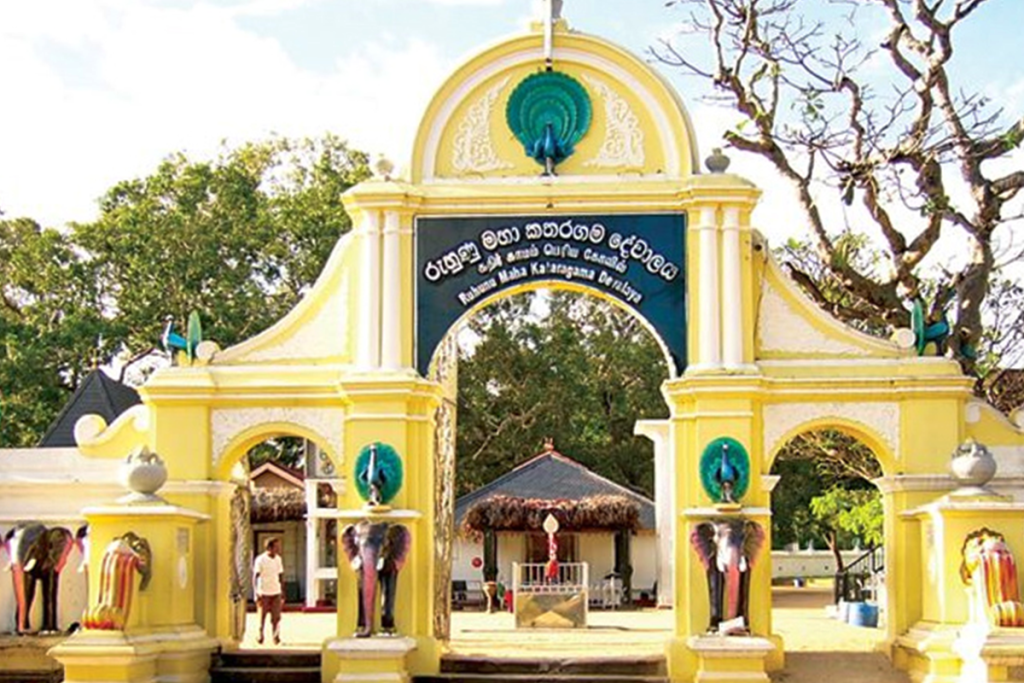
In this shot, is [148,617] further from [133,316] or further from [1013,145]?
[133,316]

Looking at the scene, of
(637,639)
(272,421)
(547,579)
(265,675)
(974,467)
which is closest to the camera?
(974,467)

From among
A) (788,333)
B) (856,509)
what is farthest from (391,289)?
(856,509)

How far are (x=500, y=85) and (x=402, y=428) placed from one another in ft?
12.0

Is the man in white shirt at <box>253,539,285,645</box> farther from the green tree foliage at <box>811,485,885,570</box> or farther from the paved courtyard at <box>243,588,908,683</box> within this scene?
the green tree foliage at <box>811,485,885,570</box>

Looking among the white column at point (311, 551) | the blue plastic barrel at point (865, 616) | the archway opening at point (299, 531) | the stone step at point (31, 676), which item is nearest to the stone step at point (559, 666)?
the stone step at point (31, 676)

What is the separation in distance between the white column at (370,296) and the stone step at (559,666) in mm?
3111

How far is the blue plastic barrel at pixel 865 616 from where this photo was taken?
874 inches

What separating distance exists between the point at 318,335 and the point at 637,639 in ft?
19.8

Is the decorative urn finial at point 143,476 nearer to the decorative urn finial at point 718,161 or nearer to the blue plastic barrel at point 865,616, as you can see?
the decorative urn finial at point 718,161

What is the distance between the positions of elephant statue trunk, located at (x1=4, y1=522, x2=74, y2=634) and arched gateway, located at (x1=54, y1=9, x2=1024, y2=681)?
4.56ft

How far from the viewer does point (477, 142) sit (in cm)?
1677

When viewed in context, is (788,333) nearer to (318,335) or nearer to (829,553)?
(318,335)

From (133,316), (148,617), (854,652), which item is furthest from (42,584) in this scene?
(133,316)

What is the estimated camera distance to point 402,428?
53.2 feet
